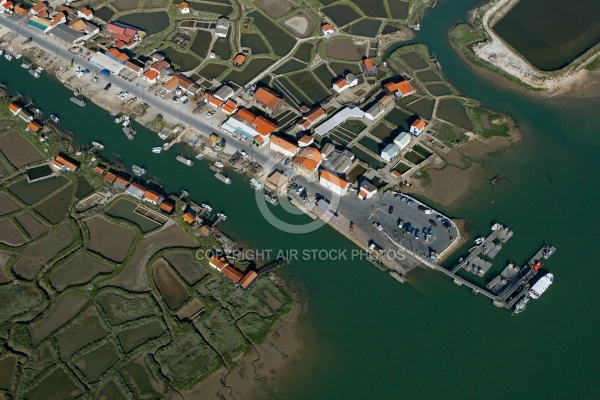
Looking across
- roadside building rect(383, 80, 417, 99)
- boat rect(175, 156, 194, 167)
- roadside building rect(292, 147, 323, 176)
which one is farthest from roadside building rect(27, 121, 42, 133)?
roadside building rect(383, 80, 417, 99)

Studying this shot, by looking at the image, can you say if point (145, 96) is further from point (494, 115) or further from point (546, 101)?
point (546, 101)

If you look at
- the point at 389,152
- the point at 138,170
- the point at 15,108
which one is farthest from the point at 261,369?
the point at 15,108

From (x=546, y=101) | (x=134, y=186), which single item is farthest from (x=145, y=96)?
(x=546, y=101)

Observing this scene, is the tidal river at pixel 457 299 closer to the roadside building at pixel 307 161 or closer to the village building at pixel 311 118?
the roadside building at pixel 307 161

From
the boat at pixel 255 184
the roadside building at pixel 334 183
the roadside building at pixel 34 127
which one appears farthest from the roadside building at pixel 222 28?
the roadside building at pixel 334 183

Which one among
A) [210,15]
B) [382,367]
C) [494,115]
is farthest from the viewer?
[210,15]
